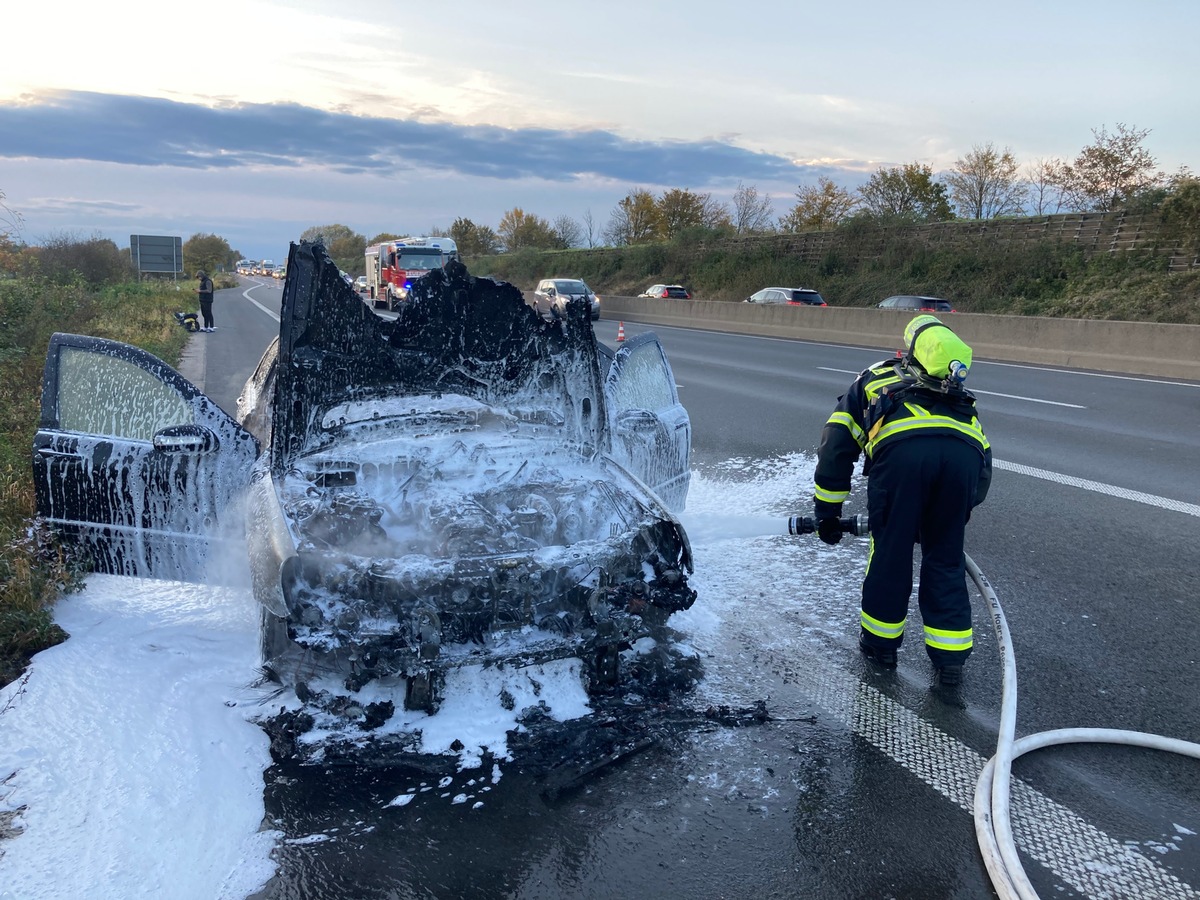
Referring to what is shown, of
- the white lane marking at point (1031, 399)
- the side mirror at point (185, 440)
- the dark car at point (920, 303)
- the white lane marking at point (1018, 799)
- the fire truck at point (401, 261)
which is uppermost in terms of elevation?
the fire truck at point (401, 261)

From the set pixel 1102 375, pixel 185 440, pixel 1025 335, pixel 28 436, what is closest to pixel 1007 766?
pixel 185 440

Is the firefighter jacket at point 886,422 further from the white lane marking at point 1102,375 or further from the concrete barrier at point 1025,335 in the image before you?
the concrete barrier at point 1025,335

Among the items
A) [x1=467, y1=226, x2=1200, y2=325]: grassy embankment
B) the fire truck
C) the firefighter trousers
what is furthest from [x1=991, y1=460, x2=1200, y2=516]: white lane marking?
the fire truck

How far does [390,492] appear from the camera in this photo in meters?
3.90

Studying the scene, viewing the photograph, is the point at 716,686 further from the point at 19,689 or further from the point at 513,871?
the point at 19,689

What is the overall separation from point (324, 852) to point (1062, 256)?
3063 cm

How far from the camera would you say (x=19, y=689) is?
3.40m

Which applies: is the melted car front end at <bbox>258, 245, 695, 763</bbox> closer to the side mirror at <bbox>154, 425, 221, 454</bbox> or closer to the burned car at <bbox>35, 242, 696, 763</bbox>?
the burned car at <bbox>35, 242, 696, 763</bbox>

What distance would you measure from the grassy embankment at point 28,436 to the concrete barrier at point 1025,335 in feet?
51.6

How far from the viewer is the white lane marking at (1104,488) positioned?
6.42 meters

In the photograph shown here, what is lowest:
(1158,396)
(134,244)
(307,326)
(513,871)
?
(513,871)

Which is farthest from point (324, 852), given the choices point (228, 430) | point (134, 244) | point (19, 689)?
point (134, 244)

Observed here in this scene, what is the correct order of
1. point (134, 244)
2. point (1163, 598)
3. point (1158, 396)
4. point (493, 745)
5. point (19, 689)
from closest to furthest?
point (493, 745) < point (19, 689) < point (1163, 598) < point (1158, 396) < point (134, 244)

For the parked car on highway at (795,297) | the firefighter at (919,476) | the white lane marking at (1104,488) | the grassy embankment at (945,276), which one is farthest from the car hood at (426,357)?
the parked car on highway at (795,297)
